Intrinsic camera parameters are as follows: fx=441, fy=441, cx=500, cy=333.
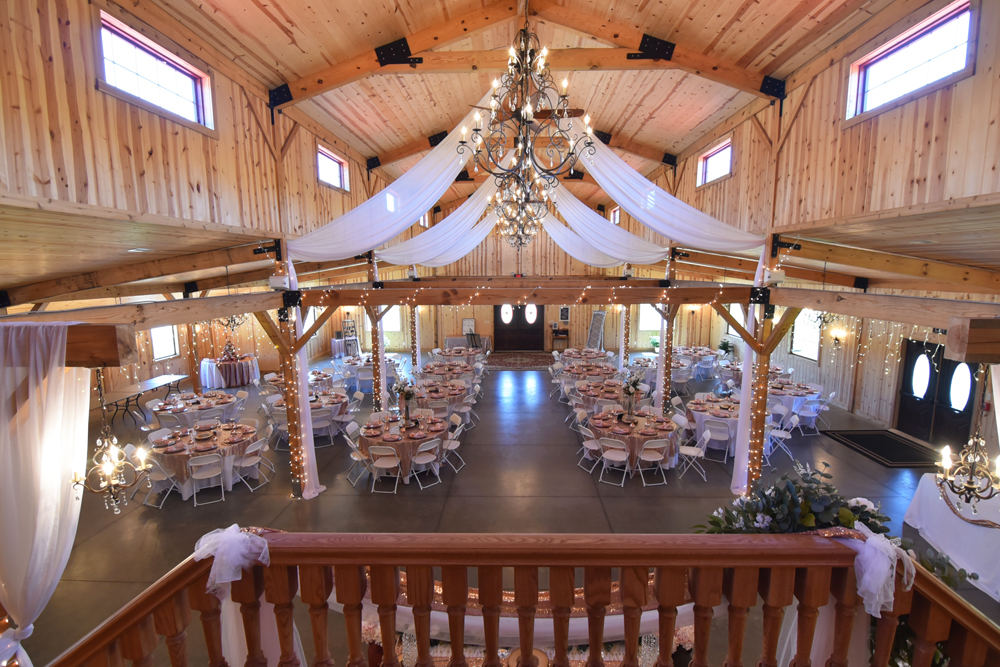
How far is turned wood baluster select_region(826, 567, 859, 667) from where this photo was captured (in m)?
1.29

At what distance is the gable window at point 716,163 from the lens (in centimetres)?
719

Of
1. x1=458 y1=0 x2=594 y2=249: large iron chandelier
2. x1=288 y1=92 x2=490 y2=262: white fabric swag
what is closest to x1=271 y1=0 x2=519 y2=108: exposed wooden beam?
x1=288 y1=92 x2=490 y2=262: white fabric swag

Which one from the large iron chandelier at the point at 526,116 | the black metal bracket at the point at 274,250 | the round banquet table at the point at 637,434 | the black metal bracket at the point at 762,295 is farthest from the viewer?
the round banquet table at the point at 637,434

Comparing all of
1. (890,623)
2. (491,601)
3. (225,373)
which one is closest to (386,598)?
(491,601)

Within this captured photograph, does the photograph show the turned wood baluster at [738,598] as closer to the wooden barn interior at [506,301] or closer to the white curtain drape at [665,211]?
the wooden barn interior at [506,301]

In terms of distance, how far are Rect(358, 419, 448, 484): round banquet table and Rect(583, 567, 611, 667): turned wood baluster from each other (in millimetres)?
5787

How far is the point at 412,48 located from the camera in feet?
18.0

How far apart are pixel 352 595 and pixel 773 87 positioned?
7.05 m

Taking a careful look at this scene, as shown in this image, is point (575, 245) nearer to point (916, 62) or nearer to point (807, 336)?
point (916, 62)

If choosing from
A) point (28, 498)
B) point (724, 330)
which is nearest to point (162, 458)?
point (28, 498)

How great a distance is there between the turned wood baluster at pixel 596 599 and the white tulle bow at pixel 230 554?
94 cm

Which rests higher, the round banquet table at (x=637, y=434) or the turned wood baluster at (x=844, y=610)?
the turned wood baluster at (x=844, y=610)

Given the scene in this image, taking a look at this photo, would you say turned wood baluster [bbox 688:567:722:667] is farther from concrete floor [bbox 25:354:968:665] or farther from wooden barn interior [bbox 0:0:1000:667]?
concrete floor [bbox 25:354:968:665]

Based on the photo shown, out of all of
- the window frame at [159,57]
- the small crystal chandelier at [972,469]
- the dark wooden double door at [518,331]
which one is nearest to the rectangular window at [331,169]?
the window frame at [159,57]
